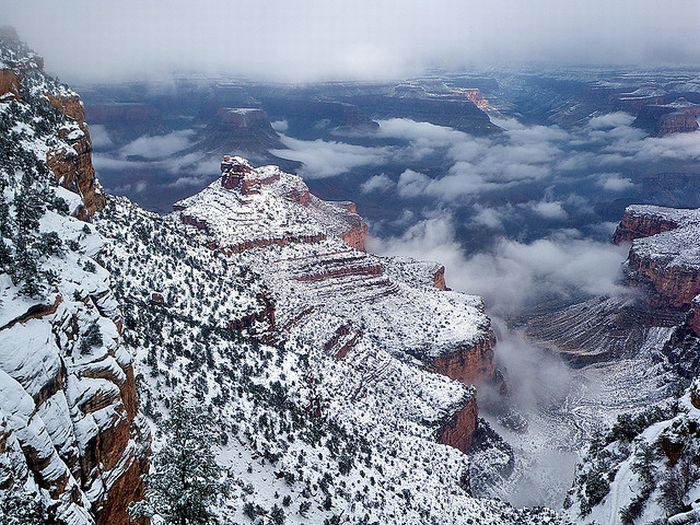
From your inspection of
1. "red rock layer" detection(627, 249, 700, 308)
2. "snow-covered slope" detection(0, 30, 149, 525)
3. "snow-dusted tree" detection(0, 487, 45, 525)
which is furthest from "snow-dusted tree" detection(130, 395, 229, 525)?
"red rock layer" detection(627, 249, 700, 308)

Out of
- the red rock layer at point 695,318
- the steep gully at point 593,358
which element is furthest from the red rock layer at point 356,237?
the red rock layer at point 695,318

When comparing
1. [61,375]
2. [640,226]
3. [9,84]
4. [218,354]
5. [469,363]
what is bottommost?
[640,226]

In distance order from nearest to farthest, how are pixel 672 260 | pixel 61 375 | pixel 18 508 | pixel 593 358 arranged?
1. pixel 18 508
2. pixel 61 375
3. pixel 593 358
4. pixel 672 260

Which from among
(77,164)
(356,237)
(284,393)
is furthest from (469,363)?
(77,164)

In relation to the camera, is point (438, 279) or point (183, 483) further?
point (438, 279)

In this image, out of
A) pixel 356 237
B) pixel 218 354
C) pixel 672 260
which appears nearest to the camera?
pixel 218 354

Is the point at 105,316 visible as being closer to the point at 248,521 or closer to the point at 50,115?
the point at 248,521

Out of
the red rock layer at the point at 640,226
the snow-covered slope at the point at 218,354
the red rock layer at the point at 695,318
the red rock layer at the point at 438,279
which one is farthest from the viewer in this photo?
the red rock layer at the point at 640,226

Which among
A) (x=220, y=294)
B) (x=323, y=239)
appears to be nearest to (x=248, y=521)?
(x=220, y=294)

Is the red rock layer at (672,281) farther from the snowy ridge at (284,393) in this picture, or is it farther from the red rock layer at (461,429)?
the snowy ridge at (284,393)

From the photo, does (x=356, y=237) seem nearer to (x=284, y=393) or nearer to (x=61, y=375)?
(x=284, y=393)
